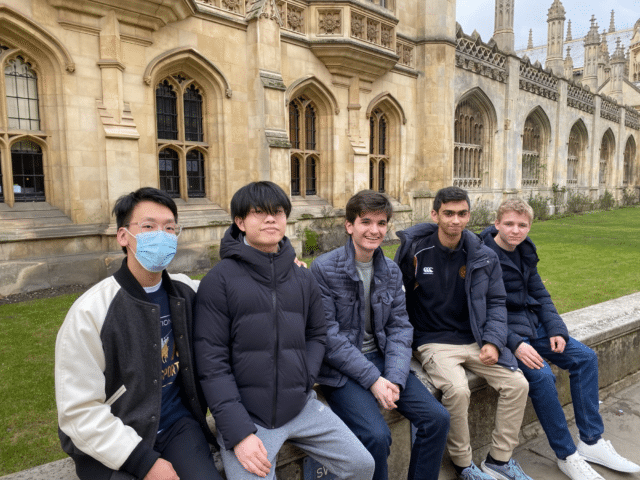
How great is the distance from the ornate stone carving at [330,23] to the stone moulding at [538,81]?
10489 mm

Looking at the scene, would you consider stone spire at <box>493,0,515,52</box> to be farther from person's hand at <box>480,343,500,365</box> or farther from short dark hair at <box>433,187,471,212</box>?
person's hand at <box>480,343,500,365</box>

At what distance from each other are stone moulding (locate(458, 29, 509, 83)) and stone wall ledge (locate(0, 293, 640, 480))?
11829 millimetres

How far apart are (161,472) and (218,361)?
46 centimetres

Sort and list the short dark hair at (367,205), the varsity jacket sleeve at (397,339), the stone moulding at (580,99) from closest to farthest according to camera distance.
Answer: the varsity jacket sleeve at (397,339), the short dark hair at (367,205), the stone moulding at (580,99)

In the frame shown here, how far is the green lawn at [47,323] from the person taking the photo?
3.09 metres

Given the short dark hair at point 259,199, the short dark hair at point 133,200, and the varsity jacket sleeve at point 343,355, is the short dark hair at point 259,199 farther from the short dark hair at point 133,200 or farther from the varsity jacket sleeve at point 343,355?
the varsity jacket sleeve at point 343,355

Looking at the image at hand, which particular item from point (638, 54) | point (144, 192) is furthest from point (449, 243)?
point (638, 54)

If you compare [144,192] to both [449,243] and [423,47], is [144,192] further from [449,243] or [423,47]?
[423,47]

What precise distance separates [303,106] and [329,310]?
9136 millimetres

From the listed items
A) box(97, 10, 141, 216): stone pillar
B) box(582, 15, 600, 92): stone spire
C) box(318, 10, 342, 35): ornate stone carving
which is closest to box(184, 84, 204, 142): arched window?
box(97, 10, 141, 216): stone pillar

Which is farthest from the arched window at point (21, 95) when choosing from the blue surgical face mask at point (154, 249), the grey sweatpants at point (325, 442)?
the grey sweatpants at point (325, 442)

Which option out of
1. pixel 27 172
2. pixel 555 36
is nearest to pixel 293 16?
pixel 27 172

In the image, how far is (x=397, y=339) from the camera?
2656 mm

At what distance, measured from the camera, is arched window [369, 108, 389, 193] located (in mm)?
12844
